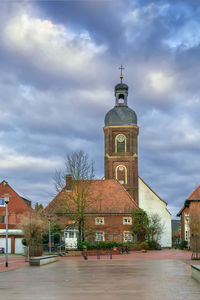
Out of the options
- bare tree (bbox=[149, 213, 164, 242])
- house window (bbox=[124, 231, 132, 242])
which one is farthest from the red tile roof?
house window (bbox=[124, 231, 132, 242])

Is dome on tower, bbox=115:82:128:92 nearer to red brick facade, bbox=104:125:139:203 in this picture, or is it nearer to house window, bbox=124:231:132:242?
red brick facade, bbox=104:125:139:203

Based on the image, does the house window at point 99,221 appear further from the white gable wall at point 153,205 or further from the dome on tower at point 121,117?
the dome on tower at point 121,117

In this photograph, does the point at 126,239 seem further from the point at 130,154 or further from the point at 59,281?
the point at 59,281

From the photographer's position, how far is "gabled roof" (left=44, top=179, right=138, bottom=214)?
64812 mm

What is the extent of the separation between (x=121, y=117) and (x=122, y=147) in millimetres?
5462

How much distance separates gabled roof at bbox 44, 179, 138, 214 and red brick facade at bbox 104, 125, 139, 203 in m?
8.47

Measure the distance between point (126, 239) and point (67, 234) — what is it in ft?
27.8

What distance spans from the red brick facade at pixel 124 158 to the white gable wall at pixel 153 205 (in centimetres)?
175

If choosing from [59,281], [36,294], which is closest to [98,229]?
[59,281]

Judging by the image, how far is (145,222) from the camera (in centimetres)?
6347

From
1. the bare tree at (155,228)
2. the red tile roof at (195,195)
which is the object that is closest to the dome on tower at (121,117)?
the bare tree at (155,228)

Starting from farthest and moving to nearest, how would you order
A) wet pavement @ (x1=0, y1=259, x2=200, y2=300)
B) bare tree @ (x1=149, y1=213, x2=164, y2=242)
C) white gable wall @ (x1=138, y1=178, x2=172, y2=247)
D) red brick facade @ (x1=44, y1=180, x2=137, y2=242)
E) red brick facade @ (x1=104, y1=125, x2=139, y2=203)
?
red brick facade @ (x1=104, y1=125, x2=139, y2=203)
white gable wall @ (x1=138, y1=178, x2=172, y2=247)
bare tree @ (x1=149, y1=213, x2=164, y2=242)
red brick facade @ (x1=44, y1=180, x2=137, y2=242)
wet pavement @ (x1=0, y1=259, x2=200, y2=300)

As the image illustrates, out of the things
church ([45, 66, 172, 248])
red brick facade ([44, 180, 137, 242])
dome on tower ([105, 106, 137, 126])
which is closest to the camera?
red brick facade ([44, 180, 137, 242])

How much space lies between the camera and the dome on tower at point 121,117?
266ft
